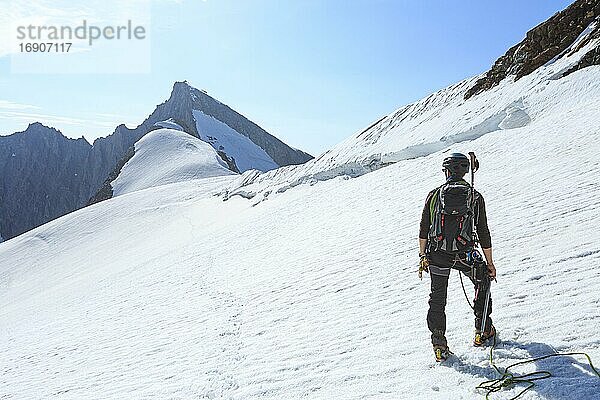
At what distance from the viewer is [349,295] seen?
843 cm

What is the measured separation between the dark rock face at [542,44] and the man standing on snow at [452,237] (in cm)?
1991

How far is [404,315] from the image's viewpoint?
6656 mm

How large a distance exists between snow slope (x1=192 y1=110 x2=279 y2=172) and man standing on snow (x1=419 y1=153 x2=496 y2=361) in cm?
7839

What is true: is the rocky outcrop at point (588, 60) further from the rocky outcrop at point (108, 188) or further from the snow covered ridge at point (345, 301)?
the rocky outcrop at point (108, 188)

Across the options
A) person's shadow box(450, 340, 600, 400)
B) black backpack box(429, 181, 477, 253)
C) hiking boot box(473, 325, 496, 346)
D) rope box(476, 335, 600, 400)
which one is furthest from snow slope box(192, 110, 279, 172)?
rope box(476, 335, 600, 400)

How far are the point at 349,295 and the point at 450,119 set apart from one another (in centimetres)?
1574

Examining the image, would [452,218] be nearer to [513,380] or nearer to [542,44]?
[513,380]

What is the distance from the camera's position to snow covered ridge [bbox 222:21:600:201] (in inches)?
712

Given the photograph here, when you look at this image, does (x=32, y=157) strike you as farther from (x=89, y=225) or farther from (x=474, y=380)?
(x=474, y=380)

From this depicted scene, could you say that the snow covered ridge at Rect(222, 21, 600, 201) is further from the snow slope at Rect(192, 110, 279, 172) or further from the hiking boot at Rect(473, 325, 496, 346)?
the snow slope at Rect(192, 110, 279, 172)

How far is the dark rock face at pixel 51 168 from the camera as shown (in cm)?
10900

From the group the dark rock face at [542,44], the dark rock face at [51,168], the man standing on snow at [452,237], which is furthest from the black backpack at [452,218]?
the dark rock face at [51,168]

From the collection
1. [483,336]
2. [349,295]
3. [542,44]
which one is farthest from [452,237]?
[542,44]

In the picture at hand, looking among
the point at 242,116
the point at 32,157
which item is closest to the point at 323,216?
the point at 242,116
